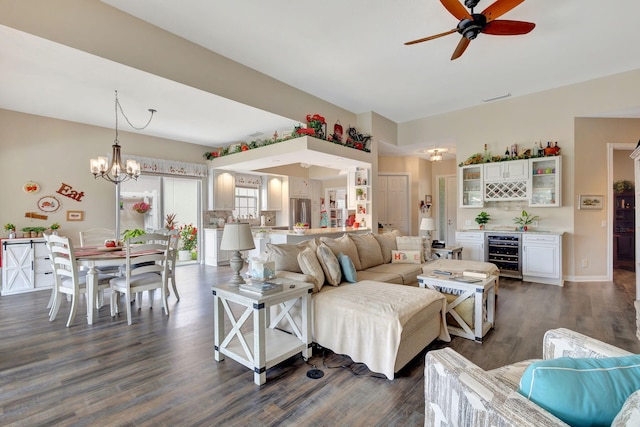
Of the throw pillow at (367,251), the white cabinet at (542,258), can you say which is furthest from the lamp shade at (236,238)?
the white cabinet at (542,258)

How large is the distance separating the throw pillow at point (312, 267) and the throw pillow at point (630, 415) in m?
2.29

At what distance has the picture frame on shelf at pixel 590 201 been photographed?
5.42m

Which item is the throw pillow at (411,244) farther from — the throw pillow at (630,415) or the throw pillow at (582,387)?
the throw pillow at (630,415)

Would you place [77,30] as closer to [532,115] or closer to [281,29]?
[281,29]

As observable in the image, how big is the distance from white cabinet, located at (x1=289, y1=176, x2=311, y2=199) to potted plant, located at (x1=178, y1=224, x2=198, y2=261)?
305 centimetres

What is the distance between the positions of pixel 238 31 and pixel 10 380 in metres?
4.10

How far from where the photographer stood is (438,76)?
196 inches

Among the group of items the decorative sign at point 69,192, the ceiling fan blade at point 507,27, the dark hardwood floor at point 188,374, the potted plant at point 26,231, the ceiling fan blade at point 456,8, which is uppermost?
the ceiling fan blade at point 456,8

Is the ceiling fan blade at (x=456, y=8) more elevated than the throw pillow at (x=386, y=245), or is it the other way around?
the ceiling fan blade at (x=456, y=8)

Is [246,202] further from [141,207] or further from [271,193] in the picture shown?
[141,207]

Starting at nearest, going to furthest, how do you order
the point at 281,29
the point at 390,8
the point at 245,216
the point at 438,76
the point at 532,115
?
the point at 390,8 < the point at 281,29 < the point at 438,76 < the point at 532,115 < the point at 245,216

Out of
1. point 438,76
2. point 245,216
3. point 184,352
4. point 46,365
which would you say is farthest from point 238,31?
point 245,216

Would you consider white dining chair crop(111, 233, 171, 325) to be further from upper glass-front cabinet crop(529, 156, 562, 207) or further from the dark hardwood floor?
upper glass-front cabinet crop(529, 156, 562, 207)

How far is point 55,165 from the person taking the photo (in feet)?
17.3
